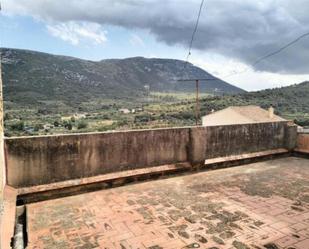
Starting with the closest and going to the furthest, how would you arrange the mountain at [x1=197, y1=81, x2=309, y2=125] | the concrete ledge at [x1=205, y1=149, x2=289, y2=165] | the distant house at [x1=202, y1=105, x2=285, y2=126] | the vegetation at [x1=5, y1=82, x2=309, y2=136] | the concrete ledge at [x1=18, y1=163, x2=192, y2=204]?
1. the concrete ledge at [x1=18, y1=163, x2=192, y2=204]
2. the concrete ledge at [x1=205, y1=149, x2=289, y2=165]
3. the distant house at [x1=202, y1=105, x2=285, y2=126]
4. the vegetation at [x1=5, y1=82, x2=309, y2=136]
5. the mountain at [x1=197, y1=81, x2=309, y2=125]

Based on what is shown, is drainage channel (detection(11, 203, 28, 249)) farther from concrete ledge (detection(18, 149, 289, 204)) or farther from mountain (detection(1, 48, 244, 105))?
mountain (detection(1, 48, 244, 105))

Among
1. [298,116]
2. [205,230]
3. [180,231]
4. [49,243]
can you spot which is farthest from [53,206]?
[298,116]

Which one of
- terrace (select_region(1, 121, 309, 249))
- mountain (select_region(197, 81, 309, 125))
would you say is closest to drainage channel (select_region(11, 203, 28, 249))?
terrace (select_region(1, 121, 309, 249))

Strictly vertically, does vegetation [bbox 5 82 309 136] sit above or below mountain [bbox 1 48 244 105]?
below

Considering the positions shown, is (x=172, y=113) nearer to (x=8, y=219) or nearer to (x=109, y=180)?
(x=109, y=180)

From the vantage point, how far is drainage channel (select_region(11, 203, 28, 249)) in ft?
10.9

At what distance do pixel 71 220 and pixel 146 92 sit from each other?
78.5m

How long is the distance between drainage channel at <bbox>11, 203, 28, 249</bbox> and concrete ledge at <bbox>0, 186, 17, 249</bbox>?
0.08 meters

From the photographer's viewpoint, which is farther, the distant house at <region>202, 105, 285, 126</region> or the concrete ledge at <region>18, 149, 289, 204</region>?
the distant house at <region>202, 105, 285, 126</region>

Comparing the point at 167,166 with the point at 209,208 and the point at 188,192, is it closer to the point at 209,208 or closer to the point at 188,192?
the point at 188,192

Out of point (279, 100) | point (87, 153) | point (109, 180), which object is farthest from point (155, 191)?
point (279, 100)

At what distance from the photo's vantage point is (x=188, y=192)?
5223 mm

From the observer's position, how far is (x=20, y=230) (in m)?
3.72

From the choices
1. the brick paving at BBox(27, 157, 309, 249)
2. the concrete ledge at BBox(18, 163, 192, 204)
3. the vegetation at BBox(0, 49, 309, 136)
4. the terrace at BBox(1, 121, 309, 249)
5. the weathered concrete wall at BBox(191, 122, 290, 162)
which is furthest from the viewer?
the vegetation at BBox(0, 49, 309, 136)
